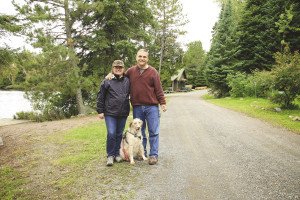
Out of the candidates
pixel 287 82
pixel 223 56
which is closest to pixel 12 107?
pixel 223 56

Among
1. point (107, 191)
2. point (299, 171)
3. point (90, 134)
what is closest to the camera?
point (107, 191)

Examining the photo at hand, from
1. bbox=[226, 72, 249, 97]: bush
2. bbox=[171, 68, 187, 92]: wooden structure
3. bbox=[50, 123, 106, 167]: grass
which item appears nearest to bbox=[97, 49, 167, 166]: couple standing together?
bbox=[50, 123, 106, 167]: grass

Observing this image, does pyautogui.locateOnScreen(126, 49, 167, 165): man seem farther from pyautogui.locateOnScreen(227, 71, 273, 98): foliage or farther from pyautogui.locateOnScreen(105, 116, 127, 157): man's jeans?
pyautogui.locateOnScreen(227, 71, 273, 98): foliage

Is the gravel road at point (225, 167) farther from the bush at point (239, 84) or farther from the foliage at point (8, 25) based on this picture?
the bush at point (239, 84)

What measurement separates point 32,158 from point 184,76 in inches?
2160

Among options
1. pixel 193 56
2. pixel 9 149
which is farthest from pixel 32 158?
pixel 193 56

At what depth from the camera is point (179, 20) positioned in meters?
36.3

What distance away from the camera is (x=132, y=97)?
5668 millimetres

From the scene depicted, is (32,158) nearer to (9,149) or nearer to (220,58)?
(9,149)

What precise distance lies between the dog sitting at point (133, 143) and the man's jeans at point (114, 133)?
0.12m

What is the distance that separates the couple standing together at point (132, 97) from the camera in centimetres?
556

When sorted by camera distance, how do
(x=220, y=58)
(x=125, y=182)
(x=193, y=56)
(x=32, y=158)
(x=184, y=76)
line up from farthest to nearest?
(x=193, y=56)
(x=184, y=76)
(x=220, y=58)
(x=32, y=158)
(x=125, y=182)

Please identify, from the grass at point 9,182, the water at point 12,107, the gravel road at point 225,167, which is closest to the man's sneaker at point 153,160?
the gravel road at point 225,167

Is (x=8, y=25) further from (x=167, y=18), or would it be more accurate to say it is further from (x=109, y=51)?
(x=167, y=18)
